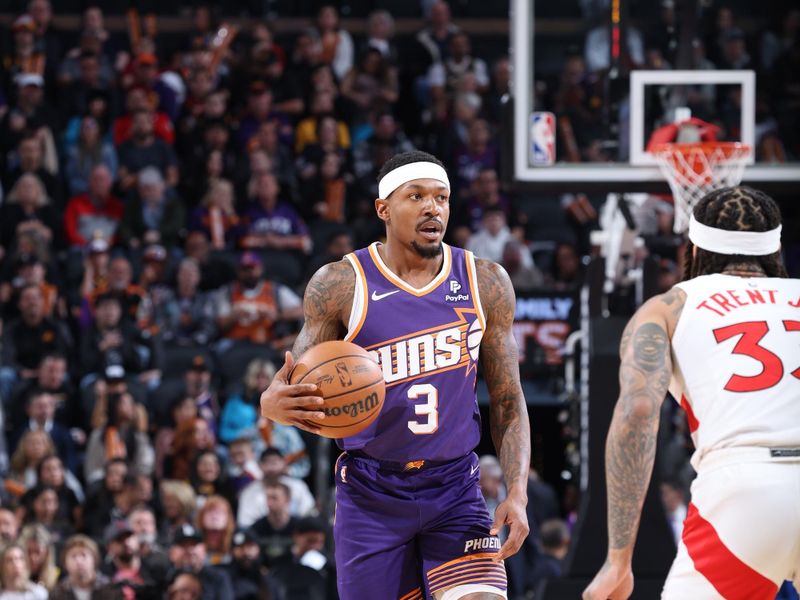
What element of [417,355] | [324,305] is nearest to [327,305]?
[324,305]

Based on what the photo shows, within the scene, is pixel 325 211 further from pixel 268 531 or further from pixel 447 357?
pixel 447 357

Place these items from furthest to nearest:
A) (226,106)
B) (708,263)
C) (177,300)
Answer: (226,106), (177,300), (708,263)

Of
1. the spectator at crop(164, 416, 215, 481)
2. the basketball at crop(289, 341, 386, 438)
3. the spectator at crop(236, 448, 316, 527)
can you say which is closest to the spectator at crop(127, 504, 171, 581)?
the spectator at crop(236, 448, 316, 527)

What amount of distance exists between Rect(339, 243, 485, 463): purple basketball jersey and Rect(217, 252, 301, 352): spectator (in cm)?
744

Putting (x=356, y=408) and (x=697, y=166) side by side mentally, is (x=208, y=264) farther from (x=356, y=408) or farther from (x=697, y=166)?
(x=356, y=408)

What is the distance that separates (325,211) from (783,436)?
10.4 meters

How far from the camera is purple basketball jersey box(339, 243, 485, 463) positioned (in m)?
5.47

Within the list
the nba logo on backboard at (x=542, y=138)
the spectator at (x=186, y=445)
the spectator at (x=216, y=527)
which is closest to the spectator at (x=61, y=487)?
the spectator at (x=186, y=445)

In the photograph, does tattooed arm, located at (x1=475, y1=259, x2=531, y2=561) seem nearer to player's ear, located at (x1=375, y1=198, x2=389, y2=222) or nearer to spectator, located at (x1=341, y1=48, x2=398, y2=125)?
player's ear, located at (x1=375, y1=198, x2=389, y2=222)

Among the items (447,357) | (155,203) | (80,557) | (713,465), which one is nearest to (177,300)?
(155,203)

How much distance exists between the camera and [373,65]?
1606cm

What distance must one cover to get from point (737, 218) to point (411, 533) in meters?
1.74

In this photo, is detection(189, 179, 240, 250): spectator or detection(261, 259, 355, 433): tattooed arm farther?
detection(189, 179, 240, 250): spectator

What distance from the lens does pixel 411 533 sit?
5.48 m
